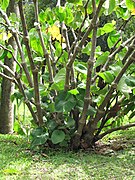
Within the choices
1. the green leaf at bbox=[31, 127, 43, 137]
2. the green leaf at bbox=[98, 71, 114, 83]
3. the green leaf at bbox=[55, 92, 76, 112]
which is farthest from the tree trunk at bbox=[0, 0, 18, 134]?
the green leaf at bbox=[98, 71, 114, 83]

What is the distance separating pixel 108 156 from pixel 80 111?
352 mm

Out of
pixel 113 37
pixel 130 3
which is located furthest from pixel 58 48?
pixel 130 3

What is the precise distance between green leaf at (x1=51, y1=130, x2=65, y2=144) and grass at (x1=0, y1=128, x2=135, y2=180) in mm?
107

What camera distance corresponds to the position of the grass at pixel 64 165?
1.98 meters

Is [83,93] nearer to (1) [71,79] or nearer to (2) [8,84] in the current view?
(1) [71,79]

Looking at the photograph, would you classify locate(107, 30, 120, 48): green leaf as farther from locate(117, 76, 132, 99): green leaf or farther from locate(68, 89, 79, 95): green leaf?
locate(68, 89, 79, 95): green leaf

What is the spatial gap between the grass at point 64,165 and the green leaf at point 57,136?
107mm

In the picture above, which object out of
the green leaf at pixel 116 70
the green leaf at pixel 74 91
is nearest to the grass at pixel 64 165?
the green leaf at pixel 74 91

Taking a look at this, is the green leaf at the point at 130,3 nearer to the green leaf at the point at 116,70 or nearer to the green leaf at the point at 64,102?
the green leaf at the point at 116,70

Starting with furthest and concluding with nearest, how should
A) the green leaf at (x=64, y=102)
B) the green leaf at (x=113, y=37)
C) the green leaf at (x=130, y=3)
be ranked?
the green leaf at (x=113, y=37)
the green leaf at (x=64, y=102)
the green leaf at (x=130, y=3)

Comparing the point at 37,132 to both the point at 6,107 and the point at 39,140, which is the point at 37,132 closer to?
the point at 39,140

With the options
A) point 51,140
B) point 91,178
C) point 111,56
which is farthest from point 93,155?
point 111,56

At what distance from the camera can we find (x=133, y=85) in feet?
7.59

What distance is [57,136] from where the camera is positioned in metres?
2.39
